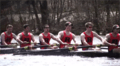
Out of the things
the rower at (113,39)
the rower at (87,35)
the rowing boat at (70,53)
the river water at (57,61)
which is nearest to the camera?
the river water at (57,61)

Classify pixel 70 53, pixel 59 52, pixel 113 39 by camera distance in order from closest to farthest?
pixel 113 39
pixel 70 53
pixel 59 52

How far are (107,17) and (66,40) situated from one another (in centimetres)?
1787

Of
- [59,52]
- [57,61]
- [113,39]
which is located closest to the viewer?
[57,61]

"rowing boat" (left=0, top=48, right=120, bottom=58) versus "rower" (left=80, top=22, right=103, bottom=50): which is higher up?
"rower" (left=80, top=22, right=103, bottom=50)

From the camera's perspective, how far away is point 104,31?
29609 mm

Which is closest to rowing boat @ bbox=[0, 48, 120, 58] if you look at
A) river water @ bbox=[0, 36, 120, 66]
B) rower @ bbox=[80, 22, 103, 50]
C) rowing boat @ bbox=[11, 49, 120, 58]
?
rowing boat @ bbox=[11, 49, 120, 58]

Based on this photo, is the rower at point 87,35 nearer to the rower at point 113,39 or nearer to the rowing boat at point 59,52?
the rowing boat at point 59,52

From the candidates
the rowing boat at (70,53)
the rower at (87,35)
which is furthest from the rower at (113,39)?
the rower at (87,35)

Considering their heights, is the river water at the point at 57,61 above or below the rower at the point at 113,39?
below

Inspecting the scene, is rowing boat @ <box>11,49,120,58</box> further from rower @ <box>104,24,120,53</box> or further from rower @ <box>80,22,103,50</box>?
rower @ <box>80,22,103,50</box>

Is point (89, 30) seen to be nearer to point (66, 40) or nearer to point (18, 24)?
point (66, 40)

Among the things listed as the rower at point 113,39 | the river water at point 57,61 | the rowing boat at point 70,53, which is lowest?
the river water at point 57,61

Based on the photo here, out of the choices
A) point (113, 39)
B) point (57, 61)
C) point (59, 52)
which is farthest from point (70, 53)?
point (113, 39)

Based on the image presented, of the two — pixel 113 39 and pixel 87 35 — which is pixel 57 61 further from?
pixel 113 39
